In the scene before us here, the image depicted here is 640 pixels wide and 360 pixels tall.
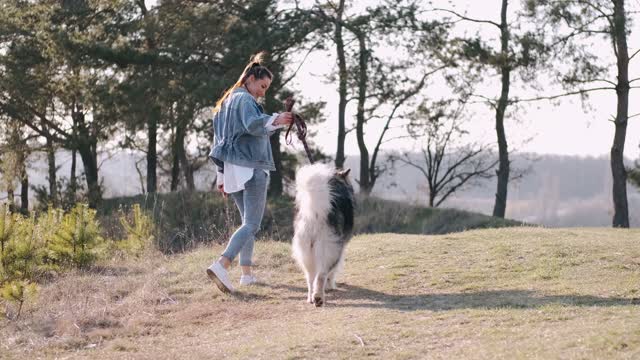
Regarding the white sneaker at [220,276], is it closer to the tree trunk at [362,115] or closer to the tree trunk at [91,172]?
the tree trunk at [362,115]

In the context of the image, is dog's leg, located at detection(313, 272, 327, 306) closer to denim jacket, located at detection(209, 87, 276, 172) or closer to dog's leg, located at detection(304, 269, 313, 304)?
dog's leg, located at detection(304, 269, 313, 304)

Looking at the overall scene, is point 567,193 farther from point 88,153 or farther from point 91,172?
point 88,153

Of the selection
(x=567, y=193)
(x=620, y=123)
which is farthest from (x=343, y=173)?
(x=567, y=193)

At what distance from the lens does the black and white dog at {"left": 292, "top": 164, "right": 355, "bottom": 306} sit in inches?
258

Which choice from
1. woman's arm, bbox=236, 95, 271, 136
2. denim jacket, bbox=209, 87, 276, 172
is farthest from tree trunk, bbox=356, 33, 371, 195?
woman's arm, bbox=236, 95, 271, 136

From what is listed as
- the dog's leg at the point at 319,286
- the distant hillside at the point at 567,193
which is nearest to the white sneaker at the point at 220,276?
the dog's leg at the point at 319,286

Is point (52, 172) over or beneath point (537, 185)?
beneath

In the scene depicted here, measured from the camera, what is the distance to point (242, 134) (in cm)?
693

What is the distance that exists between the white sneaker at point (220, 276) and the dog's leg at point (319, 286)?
36.1 inches

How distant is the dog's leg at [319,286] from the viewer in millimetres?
6648

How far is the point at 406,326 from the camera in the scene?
5.73 metres

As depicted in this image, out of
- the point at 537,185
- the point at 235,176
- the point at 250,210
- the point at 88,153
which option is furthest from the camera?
the point at 537,185

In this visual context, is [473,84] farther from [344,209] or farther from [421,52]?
[344,209]

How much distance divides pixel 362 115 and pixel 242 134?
17191mm
